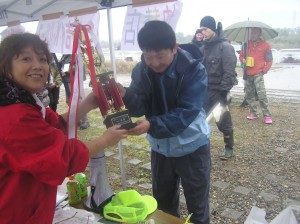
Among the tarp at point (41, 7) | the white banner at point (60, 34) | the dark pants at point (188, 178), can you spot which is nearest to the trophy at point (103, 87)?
the dark pants at point (188, 178)

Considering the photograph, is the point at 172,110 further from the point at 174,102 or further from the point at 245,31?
the point at 245,31

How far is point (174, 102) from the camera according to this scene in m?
2.04

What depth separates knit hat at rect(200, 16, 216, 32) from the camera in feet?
14.0

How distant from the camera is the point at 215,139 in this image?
525cm

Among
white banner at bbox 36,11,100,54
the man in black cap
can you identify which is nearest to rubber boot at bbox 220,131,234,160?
the man in black cap

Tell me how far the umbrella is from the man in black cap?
87.2 inches

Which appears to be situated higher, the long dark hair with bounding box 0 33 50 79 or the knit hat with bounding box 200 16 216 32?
the knit hat with bounding box 200 16 216 32

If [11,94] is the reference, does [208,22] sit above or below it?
above

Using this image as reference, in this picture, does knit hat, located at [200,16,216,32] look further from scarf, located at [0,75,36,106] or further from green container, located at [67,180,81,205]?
scarf, located at [0,75,36,106]

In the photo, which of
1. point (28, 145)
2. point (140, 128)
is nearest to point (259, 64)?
point (140, 128)

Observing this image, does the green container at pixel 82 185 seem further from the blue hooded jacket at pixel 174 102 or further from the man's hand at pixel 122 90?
the man's hand at pixel 122 90

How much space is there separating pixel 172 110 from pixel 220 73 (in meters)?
2.62

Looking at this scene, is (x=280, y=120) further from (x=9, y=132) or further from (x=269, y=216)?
(x=9, y=132)

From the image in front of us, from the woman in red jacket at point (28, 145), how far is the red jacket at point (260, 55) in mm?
5483
